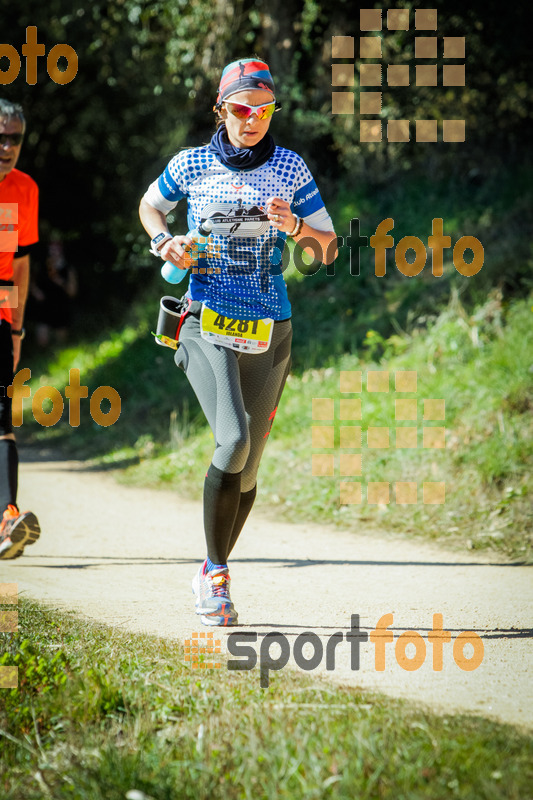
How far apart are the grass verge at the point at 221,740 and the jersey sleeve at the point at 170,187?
2071mm

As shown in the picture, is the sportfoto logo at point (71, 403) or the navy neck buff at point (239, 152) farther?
the sportfoto logo at point (71, 403)

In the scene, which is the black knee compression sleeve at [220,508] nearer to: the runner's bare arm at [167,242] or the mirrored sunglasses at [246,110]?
the runner's bare arm at [167,242]

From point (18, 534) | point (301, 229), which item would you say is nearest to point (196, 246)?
point (301, 229)

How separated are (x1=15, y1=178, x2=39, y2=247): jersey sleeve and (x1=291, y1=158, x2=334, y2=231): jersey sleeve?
5.77ft

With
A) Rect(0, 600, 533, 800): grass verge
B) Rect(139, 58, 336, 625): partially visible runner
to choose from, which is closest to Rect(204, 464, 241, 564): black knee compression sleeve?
Rect(139, 58, 336, 625): partially visible runner

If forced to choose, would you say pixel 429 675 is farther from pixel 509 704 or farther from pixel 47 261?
pixel 47 261

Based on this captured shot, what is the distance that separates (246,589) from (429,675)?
5.58 ft

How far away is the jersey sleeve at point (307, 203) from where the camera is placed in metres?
4.19

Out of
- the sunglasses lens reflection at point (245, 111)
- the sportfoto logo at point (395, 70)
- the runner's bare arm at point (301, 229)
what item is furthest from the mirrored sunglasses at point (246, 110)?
the sportfoto logo at point (395, 70)

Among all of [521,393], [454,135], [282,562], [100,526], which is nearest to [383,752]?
[282,562]

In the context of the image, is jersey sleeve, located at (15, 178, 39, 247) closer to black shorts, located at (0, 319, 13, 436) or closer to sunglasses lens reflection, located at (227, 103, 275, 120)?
black shorts, located at (0, 319, 13, 436)

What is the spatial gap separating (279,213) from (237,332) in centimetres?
56

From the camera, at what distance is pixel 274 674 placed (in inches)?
132

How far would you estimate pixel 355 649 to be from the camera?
376cm
